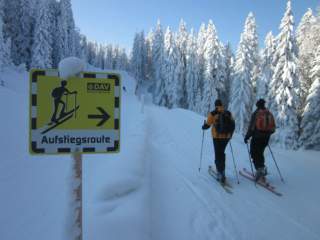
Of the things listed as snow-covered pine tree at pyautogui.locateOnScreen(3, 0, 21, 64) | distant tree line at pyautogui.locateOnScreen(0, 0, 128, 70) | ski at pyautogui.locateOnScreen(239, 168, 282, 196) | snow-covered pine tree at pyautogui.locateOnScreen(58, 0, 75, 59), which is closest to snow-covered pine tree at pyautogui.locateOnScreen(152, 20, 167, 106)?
snow-covered pine tree at pyautogui.locateOnScreen(58, 0, 75, 59)

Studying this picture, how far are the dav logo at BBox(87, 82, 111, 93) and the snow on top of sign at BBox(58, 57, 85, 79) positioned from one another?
0.58 ft

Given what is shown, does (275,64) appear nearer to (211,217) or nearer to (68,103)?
(211,217)

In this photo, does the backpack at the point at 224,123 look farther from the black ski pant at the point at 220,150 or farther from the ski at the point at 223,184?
the ski at the point at 223,184

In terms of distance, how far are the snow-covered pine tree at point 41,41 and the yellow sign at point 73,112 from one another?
3836 cm

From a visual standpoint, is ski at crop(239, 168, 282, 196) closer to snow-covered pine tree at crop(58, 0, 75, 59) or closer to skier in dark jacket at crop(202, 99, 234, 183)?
skier in dark jacket at crop(202, 99, 234, 183)

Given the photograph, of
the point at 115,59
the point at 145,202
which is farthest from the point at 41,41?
the point at 115,59

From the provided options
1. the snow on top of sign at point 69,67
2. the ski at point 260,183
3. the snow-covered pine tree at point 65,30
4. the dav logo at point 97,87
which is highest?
the snow-covered pine tree at point 65,30

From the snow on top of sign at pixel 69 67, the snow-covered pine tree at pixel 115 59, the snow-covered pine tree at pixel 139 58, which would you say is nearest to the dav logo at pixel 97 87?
the snow on top of sign at pixel 69 67

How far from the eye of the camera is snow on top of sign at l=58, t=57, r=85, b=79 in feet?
7.29

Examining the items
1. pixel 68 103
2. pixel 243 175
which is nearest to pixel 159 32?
pixel 243 175

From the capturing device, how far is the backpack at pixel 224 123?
6.55m

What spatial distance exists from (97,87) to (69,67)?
0.31m

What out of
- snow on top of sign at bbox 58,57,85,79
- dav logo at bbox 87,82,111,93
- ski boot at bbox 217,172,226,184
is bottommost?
ski boot at bbox 217,172,226,184

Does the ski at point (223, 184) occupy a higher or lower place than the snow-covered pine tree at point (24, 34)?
lower
